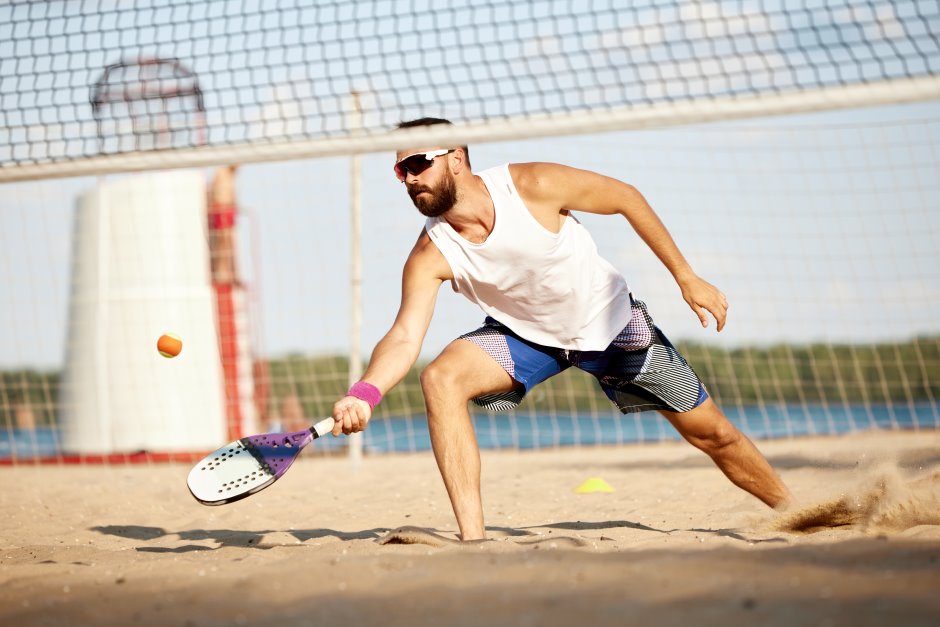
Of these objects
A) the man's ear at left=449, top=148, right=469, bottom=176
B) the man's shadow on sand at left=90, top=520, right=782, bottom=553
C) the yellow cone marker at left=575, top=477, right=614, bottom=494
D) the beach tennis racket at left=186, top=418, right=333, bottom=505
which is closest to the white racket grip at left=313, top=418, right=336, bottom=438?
the beach tennis racket at left=186, top=418, right=333, bottom=505

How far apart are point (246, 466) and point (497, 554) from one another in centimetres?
111

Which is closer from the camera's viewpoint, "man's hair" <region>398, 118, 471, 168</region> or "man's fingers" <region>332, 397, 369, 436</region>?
"man's fingers" <region>332, 397, 369, 436</region>

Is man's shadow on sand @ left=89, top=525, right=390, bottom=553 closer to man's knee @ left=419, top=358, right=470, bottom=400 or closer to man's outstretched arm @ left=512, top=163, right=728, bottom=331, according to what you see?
man's knee @ left=419, top=358, right=470, bottom=400

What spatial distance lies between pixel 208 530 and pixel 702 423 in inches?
88.9

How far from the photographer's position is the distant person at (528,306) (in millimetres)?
3316

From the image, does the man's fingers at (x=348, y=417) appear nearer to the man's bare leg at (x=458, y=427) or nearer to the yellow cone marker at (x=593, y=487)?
the man's bare leg at (x=458, y=427)

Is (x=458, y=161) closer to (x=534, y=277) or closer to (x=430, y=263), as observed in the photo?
(x=430, y=263)

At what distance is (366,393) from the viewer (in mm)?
3070

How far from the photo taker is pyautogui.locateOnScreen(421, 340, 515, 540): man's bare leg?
313cm

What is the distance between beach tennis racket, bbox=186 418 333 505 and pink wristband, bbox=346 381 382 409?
0.41 ft

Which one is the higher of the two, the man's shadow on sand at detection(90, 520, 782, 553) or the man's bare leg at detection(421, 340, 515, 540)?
the man's bare leg at detection(421, 340, 515, 540)

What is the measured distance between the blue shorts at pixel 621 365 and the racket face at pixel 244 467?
77 centimetres

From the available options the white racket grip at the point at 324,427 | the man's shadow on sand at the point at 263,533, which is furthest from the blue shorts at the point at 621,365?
the white racket grip at the point at 324,427

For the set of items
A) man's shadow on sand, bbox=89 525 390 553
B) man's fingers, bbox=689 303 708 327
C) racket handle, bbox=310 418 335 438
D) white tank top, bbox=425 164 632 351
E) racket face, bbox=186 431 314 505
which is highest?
white tank top, bbox=425 164 632 351
